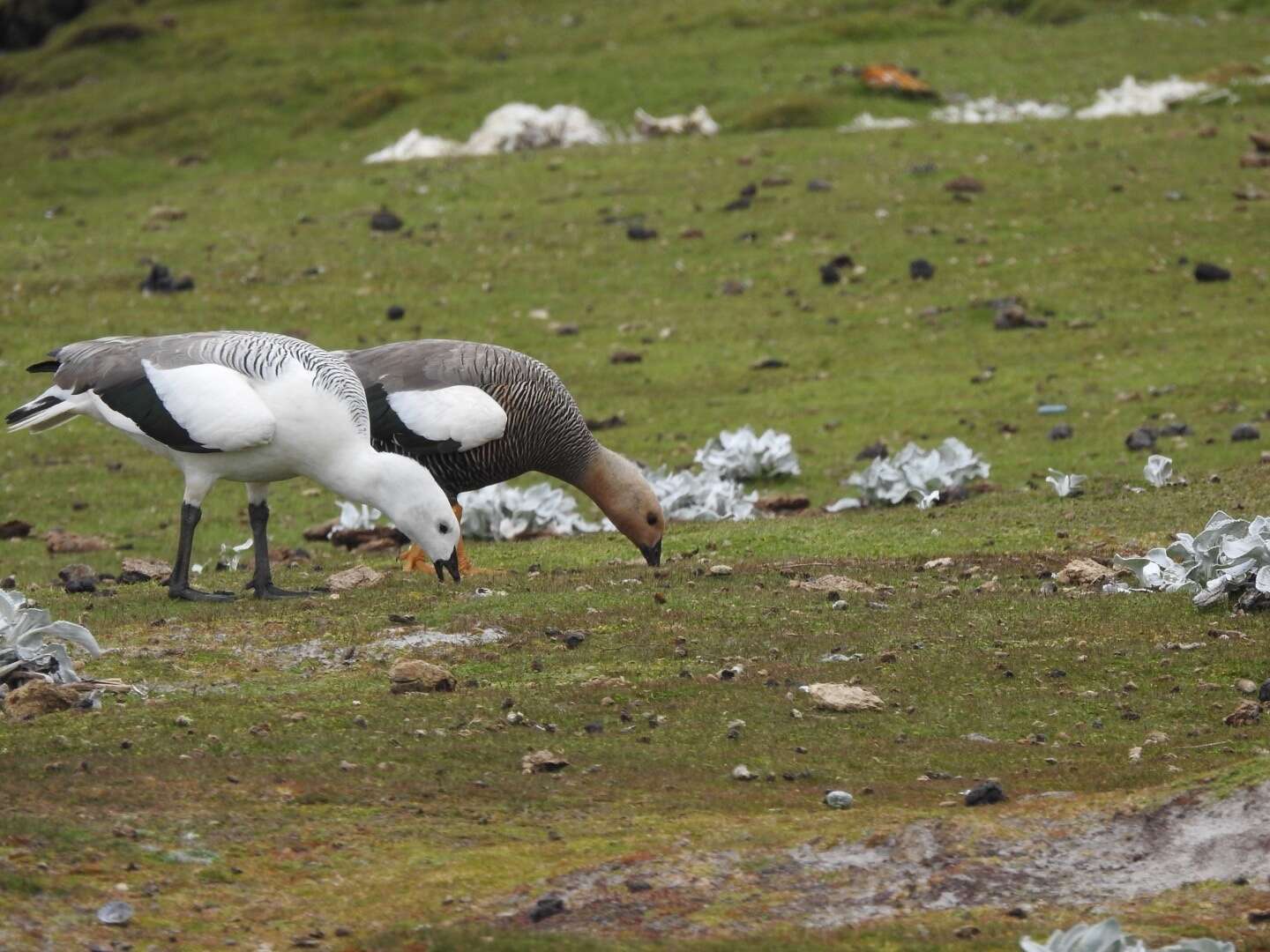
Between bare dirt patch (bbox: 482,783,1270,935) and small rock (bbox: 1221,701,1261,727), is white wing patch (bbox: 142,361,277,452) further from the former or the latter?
small rock (bbox: 1221,701,1261,727)

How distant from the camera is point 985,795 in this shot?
6.38 metres

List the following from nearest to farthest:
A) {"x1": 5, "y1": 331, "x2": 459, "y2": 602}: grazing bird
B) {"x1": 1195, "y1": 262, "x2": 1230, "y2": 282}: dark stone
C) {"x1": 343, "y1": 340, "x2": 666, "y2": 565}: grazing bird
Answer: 1. {"x1": 5, "y1": 331, "x2": 459, "y2": 602}: grazing bird
2. {"x1": 343, "y1": 340, "x2": 666, "y2": 565}: grazing bird
3. {"x1": 1195, "y1": 262, "x2": 1230, "y2": 282}: dark stone

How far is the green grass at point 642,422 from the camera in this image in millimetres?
6184

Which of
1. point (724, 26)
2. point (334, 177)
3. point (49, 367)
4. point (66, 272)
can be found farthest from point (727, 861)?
point (724, 26)

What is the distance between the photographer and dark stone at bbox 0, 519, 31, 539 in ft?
51.5

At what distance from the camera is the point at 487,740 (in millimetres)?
7352


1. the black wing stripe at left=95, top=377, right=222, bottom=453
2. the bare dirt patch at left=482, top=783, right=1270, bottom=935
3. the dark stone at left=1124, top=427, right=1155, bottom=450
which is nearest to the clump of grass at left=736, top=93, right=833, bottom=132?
the dark stone at left=1124, top=427, right=1155, bottom=450

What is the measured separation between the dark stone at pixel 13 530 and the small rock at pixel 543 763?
9924mm

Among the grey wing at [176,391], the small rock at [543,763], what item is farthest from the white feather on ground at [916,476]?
the small rock at [543,763]

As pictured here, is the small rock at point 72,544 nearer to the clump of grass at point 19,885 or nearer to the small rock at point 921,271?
the clump of grass at point 19,885

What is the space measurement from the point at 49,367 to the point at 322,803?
5.43 meters

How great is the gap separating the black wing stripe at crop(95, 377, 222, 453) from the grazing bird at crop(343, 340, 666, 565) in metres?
1.87

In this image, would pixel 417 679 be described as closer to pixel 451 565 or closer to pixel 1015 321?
pixel 451 565

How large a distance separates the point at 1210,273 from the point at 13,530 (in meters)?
13.4
